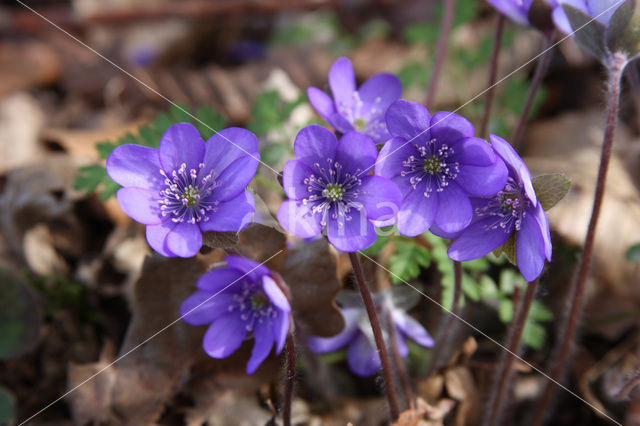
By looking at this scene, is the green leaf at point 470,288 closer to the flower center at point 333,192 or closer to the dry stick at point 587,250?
the dry stick at point 587,250

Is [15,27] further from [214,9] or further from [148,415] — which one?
[148,415]

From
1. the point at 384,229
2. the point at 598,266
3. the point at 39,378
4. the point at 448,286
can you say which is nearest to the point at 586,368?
the point at 598,266

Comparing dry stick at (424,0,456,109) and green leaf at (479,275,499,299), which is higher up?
dry stick at (424,0,456,109)

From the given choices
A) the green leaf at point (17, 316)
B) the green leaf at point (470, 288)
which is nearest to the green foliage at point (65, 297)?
the green leaf at point (17, 316)

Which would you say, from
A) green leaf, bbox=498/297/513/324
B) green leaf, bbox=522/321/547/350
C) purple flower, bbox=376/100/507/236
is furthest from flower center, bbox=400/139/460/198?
green leaf, bbox=522/321/547/350

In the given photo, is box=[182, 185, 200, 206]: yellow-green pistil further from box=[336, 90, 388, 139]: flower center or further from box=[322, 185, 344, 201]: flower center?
box=[336, 90, 388, 139]: flower center

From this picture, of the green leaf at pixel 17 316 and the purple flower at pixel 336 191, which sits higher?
the purple flower at pixel 336 191

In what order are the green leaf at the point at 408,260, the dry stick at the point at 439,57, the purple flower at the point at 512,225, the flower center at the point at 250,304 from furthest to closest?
1. the dry stick at the point at 439,57
2. the green leaf at the point at 408,260
3. the flower center at the point at 250,304
4. the purple flower at the point at 512,225
